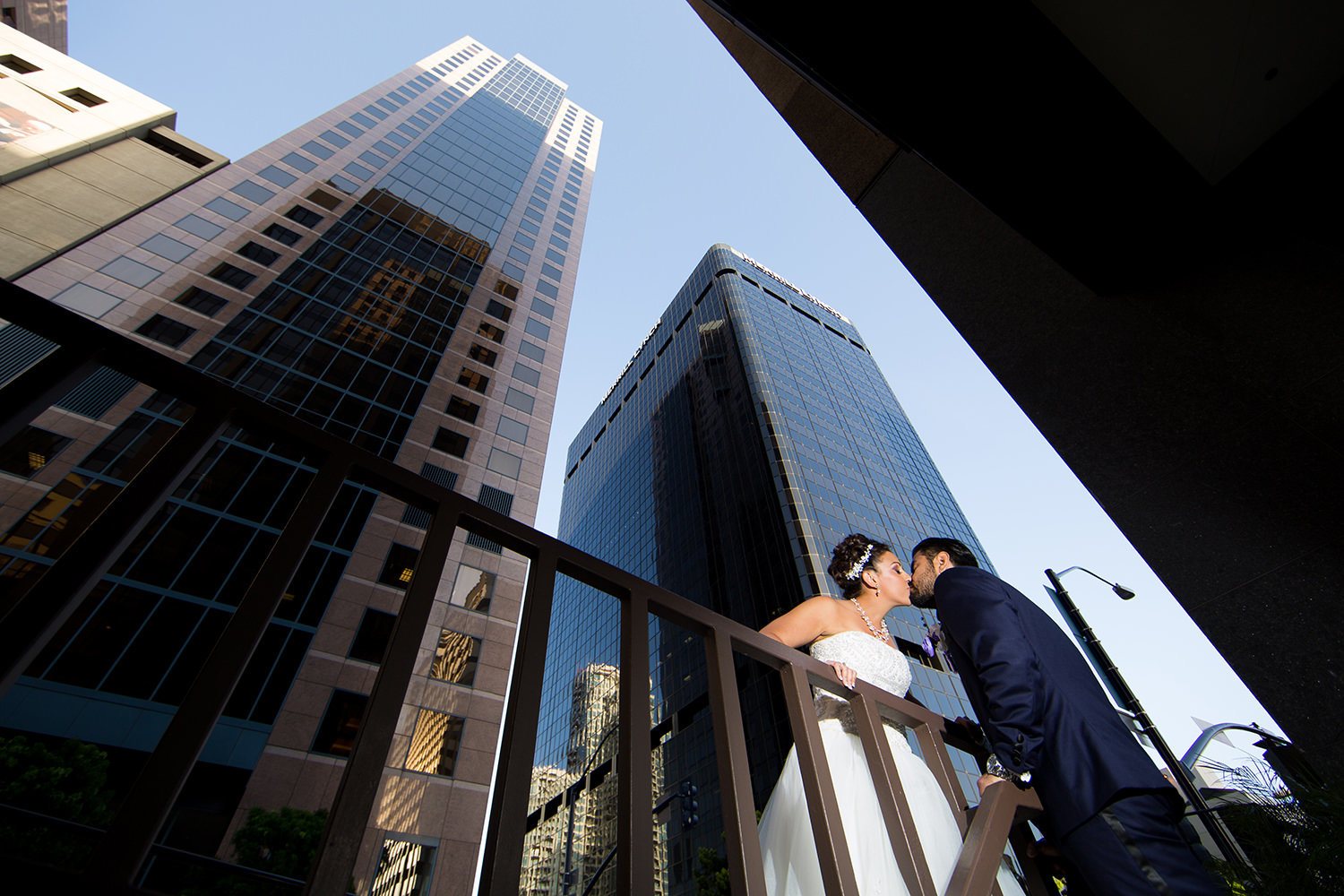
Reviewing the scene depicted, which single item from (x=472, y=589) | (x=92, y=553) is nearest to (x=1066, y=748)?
(x=92, y=553)

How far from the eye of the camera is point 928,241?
15.1 feet

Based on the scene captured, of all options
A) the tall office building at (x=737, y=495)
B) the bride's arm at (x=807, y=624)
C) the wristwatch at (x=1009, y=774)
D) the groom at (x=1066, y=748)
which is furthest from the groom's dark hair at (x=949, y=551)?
the tall office building at (x=737, y=495)

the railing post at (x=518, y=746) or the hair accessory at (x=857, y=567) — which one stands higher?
the hair accessory at (x=857, y=567)

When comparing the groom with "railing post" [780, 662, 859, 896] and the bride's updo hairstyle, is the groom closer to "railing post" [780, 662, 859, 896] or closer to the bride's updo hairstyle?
"railing post" [780, 662, 859, 896]

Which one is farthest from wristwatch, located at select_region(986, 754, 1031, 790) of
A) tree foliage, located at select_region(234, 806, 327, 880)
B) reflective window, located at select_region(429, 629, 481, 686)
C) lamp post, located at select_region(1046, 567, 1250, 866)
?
reflective window, located at select_region(429, 629, 481, 686)

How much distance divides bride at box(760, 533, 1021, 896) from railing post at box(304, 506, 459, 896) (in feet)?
4.86

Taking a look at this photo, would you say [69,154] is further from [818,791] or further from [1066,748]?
[1066,748]

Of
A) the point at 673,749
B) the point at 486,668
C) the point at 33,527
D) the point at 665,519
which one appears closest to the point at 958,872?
the point at 486,668

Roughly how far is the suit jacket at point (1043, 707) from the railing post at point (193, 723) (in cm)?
255

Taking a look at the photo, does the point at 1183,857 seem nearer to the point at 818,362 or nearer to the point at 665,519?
the point at 665,519

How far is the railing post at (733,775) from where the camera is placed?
1619mm

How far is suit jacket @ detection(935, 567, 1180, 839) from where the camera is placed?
2.29 metres

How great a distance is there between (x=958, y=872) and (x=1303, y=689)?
1.89 meters

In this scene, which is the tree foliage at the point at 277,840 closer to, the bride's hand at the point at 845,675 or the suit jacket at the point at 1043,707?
the bride's hand at the point at 845,675
